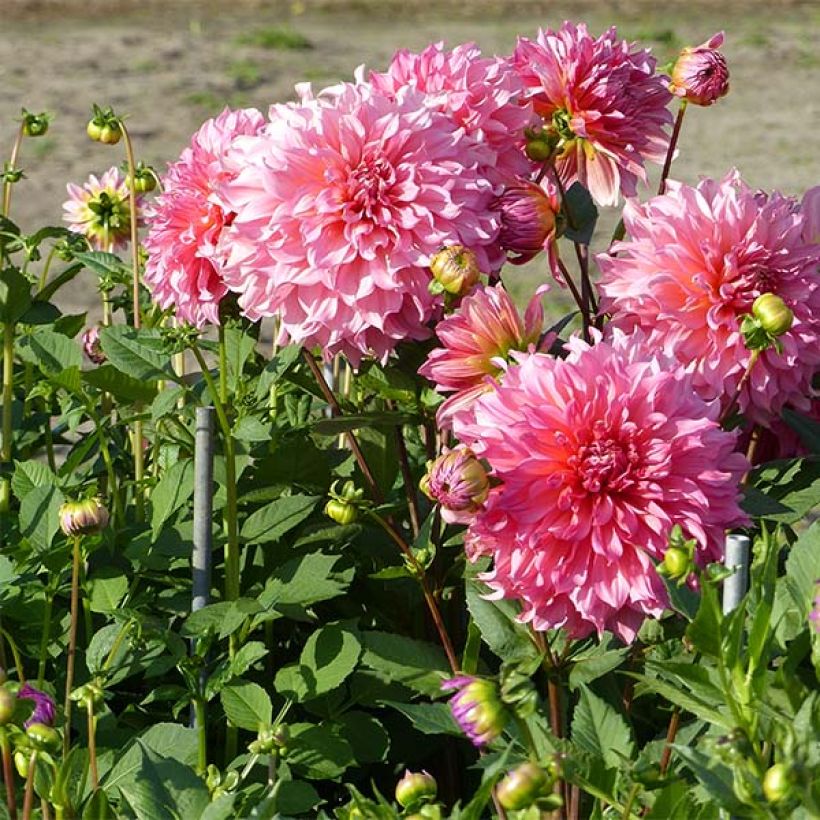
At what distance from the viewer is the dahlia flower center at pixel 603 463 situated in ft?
3.39

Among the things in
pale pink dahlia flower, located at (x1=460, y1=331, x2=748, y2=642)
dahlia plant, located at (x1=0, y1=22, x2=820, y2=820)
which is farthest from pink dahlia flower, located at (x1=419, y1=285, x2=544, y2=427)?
pale pink dahlia flower, located at (x1=460, y1=331, x2=748, y2=642)

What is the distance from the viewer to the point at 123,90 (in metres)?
6.29

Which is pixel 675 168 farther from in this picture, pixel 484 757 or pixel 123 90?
pixel 484 757

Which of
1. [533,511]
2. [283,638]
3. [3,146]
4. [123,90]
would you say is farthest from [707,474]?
[123,90]

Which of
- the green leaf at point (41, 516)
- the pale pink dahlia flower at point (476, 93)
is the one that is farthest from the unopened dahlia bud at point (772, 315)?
the green leaf at point (41, 516)

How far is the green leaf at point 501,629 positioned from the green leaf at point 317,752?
0.15 meters

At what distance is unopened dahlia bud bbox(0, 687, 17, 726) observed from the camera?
3.05 feet

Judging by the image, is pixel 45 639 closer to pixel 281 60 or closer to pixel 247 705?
pixel 247 705

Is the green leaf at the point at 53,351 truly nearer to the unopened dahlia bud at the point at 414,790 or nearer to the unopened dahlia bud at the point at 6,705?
the unopened dahlia bud at the point at 6,705

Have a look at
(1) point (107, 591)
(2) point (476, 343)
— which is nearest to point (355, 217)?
(2) point (476, 343)

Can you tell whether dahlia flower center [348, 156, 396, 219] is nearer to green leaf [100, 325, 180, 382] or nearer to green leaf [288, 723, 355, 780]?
green leaf [100, 325, 180, 382]

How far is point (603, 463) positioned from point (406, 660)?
283 millimetres

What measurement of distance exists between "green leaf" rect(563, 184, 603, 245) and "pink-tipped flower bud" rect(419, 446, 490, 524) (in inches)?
15.0

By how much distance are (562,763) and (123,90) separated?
5756 mm
